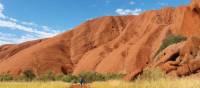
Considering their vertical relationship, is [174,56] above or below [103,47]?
below

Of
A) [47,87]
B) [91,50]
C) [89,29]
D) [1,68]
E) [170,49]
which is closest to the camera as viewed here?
[47,87]

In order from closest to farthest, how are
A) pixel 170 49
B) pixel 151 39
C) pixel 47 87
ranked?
pixel 47 87 → pixel 170 49 → pixel 151 39

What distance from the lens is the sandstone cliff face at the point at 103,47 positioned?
9711 centimetres

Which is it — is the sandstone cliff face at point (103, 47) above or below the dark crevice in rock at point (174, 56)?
above

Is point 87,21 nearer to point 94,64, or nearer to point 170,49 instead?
point 94,64

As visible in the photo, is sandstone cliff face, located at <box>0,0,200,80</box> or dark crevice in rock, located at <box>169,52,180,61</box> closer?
dark crevice in rock, located at <box>169,52,180,61</box>

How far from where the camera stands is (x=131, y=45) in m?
104

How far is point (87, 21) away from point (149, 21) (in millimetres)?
29000

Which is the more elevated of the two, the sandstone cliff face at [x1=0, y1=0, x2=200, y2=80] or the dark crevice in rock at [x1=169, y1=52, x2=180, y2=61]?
the sandstone cliff face at [x1=0, y1=0, x2=200, y2=80]

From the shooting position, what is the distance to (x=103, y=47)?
115 m

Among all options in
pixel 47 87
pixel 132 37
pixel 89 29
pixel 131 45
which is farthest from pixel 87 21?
pixel 47 87

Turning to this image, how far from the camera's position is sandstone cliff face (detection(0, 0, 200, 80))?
97.1 meters

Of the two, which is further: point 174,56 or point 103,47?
point 103,47

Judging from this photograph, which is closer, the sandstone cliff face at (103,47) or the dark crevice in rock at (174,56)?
the dark crevice in rock at (174,56)
